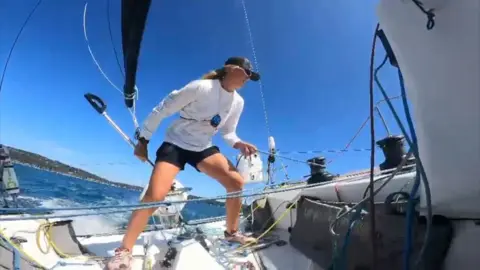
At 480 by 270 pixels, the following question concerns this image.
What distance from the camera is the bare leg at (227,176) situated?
247cm

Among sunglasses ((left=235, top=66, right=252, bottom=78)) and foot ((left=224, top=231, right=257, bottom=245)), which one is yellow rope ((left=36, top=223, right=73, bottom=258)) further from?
sunglasses ((left=235, top=66, right=252, bottom=78))

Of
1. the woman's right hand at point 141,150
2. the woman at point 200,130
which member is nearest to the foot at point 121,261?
the woman at point 200,130

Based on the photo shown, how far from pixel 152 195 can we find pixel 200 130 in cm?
60

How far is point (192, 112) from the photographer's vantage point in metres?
2.37

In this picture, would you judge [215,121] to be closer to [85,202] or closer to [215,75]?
[215,75]

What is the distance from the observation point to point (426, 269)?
41.8 inches

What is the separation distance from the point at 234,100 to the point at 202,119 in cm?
33

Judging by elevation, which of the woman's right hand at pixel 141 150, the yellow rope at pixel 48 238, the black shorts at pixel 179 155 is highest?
the woman's right hand at pixel 141 150

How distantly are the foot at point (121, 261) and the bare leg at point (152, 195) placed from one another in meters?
0.05

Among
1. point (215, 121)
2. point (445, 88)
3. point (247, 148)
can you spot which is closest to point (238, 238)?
point (247, 148)

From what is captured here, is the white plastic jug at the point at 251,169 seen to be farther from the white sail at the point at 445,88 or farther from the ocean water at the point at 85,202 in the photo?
the white sail at the point at 445,88

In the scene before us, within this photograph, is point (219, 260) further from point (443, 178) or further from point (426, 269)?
point (443, 178)

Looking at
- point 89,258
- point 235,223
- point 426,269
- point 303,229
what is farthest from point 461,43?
point 89,258

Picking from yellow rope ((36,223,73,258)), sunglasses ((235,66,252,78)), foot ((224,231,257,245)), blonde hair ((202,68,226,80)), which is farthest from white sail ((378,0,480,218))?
yellow rope ((36,223,73,258))
